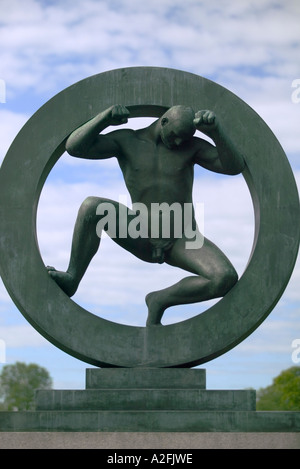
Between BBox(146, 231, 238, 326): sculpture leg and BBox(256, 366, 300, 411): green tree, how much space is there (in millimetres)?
26702

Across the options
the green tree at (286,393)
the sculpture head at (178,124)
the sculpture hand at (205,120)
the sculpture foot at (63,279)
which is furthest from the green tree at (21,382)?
the sculpture hand at (205,120)

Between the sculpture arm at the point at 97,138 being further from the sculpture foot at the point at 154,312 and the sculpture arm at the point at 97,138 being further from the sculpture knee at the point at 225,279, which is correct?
the sculpture knee at the point at 225,279

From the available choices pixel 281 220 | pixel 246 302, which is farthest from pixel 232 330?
pixel 281 220

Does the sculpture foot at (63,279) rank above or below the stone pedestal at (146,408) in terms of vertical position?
above

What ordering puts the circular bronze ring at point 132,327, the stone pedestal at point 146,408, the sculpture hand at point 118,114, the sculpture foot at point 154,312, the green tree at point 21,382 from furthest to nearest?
1. the green tree at point 21,382
2. the sculpture foot at point 154,312
3. the circular bronze ring at point 132,327
4. the sculpture hand at point 118,114
5. the stone pedestal at point 146,408

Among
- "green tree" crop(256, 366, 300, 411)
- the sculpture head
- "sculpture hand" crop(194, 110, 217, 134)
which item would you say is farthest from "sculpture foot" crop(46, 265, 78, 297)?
"green tree" crop(256, 366, 300, 411)

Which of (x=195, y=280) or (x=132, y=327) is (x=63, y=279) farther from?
(x=195, y=280)

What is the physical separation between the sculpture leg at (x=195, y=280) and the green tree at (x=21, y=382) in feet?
113

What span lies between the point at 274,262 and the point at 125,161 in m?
1.89

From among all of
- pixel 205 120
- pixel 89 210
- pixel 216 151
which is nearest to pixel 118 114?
pixel 205 120

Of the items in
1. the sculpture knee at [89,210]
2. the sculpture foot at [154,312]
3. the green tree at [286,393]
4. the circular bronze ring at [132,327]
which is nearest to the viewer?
the circular bronze ring at [132,327]

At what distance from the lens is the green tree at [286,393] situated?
123 feet

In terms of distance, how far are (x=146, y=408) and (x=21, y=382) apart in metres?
37.0

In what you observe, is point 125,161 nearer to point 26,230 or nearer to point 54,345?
point 26,230
